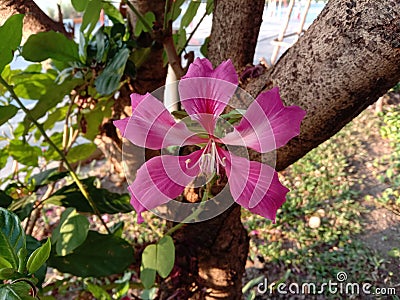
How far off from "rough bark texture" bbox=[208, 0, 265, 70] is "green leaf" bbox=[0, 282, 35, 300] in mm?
368

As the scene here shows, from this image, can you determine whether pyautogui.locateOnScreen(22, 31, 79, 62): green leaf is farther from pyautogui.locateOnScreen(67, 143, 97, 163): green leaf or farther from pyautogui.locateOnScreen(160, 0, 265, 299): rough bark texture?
pyautogui.locateOnScreen(67, 143, 97, 163): green leaf

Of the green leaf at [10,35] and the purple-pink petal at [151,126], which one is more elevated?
the green leaf at [10,35]

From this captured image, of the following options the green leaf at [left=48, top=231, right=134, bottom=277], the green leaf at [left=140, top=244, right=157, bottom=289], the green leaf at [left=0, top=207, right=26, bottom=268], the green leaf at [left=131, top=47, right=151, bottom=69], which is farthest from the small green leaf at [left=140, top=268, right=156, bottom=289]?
the green leaf at [left=131, top=47, right=151, bottom=69]

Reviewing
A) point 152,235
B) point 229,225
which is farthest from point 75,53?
point 152,235

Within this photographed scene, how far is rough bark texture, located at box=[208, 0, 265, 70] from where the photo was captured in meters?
0.54

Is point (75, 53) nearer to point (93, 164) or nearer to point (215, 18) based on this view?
point (215, 18)

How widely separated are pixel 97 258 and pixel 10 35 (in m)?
0.38

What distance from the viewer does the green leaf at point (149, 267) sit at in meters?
0.60

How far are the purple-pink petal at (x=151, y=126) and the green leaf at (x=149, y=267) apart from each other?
33cm

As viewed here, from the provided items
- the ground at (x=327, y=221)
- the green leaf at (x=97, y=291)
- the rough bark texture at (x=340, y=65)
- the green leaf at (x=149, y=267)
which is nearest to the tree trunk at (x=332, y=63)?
the rough bark texture at (x=340, y=65)

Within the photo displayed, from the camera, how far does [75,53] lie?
2.23 ft

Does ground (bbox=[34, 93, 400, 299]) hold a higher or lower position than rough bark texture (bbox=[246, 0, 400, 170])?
higher

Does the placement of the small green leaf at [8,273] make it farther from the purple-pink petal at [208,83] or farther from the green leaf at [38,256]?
the purple-pink petal at [208,83]

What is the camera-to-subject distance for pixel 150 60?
784mm
